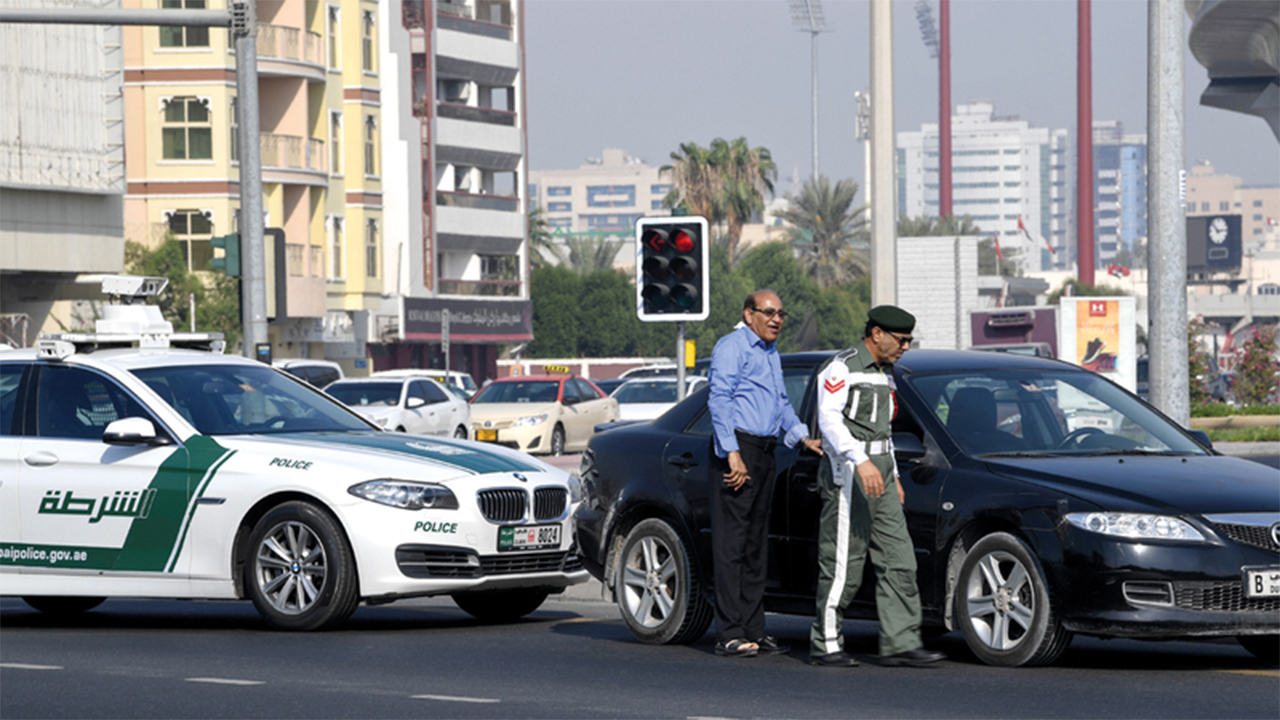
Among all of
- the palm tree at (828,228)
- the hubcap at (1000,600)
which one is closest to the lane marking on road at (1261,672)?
the hubcap at (1000,600)

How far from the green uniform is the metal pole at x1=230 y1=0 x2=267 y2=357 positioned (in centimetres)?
1071

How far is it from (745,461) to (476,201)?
69.7 meters

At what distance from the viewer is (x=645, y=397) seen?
36062mm

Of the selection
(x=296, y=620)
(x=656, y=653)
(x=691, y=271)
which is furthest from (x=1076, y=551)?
(x=691, y=271)

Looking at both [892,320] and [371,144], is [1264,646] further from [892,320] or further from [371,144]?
[371,144]

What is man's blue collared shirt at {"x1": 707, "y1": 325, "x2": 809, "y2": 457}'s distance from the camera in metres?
9.33

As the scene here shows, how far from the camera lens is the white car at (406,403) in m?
30.7

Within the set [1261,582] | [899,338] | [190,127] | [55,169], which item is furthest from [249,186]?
[190,127]

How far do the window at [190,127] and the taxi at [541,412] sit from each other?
23.4 meters

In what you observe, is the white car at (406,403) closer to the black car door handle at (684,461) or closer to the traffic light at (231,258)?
the traffic light at (231,258)

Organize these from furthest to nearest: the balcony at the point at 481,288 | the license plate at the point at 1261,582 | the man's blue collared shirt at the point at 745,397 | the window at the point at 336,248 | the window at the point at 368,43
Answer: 1. the balcony at the point at 481,288
2. the window at the point at 368,43
3. the window at the point at 336,248
4. the man's blue collared shirt at the point at 745,397
5. the license plate at the point at 1261,582

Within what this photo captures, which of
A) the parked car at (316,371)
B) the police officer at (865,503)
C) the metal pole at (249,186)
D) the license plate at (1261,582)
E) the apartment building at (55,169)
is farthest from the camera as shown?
the apartment building at (55,169)

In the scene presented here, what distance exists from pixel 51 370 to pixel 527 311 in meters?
68.4

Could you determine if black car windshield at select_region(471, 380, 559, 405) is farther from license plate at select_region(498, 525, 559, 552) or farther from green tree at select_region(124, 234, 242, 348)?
license plate at select_region(498, 525, 559, 552)
